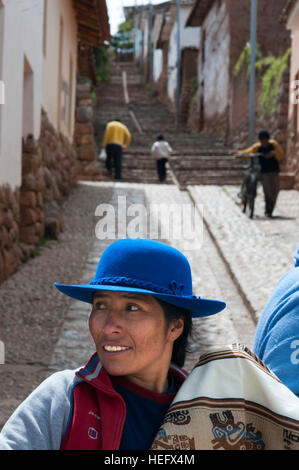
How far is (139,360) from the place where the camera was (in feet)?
5.16

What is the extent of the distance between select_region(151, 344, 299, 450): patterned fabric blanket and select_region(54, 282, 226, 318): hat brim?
17cm

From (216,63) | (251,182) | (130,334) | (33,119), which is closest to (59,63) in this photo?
(33,119)

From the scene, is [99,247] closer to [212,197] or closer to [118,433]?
[212,197]

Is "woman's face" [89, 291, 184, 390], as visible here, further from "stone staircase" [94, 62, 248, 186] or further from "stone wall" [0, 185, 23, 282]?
"stone staircase" [94, 62, 248, 186]

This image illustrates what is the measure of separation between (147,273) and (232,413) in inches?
15.2

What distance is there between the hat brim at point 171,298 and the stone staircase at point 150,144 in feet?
43.2

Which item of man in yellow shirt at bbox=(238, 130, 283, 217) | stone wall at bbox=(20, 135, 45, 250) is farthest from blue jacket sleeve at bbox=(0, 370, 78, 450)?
man in yellow shirt at bbox=(238, 130, 283, 217)

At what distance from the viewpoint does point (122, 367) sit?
155 cm

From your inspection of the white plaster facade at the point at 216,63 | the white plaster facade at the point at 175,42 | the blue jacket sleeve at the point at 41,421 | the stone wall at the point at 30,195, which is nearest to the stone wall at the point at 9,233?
the stone wall at the point at 30,195

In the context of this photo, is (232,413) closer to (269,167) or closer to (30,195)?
(30,195)

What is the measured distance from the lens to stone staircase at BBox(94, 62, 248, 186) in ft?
51.9
